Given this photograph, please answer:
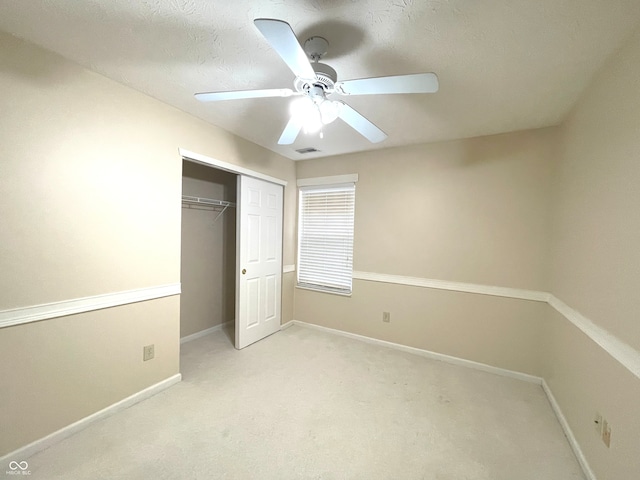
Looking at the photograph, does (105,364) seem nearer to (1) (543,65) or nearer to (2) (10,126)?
(2) (10,126)

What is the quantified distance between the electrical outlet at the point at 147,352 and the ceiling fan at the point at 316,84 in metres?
1.97

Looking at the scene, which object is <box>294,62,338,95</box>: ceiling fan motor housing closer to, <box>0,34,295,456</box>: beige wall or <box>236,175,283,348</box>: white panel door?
<box>0,34,295,456</box>: beige wall

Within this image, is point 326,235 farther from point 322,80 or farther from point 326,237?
point 322,80

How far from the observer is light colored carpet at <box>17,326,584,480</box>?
1.50 metres

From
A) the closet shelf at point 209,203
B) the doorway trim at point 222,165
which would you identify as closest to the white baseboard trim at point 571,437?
the doorway trim at point 222,165

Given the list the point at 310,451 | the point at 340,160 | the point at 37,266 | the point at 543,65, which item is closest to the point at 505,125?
the point at 543,65

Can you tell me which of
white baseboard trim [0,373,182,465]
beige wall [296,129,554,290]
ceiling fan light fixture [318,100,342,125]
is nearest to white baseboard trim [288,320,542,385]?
beige wall [296,129,554,290]

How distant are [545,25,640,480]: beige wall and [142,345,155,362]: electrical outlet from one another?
2.94 m

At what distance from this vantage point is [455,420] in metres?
1.93

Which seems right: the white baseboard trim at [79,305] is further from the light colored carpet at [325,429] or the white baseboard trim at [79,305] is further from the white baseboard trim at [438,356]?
the white baseboard trim at [438,356]

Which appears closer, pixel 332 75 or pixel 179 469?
pixel 332 75

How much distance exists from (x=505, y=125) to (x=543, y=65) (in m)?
0.93

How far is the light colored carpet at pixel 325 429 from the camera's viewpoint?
1.50 meters

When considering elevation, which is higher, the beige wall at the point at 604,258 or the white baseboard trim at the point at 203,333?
the beige wall at the point at 604,258
